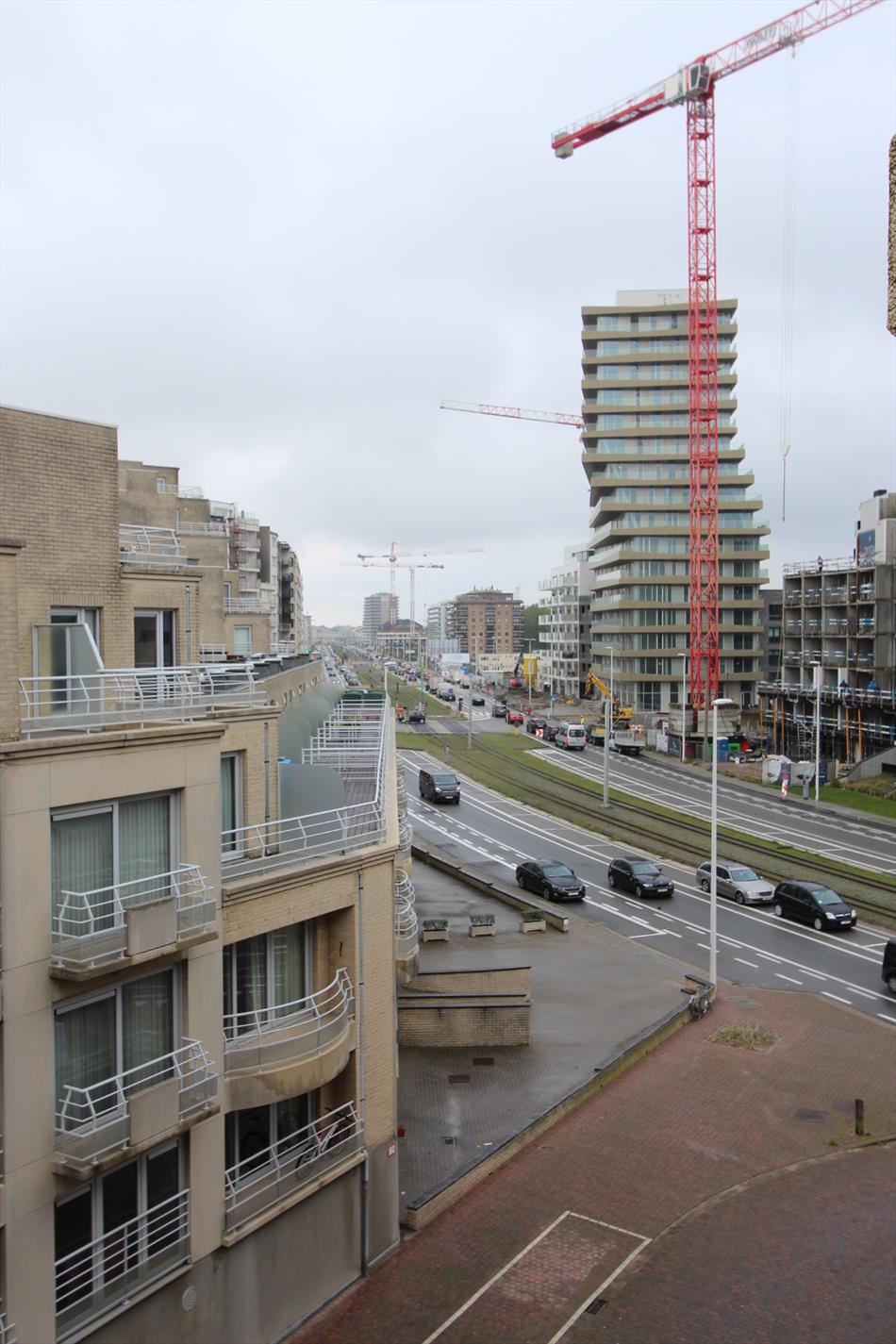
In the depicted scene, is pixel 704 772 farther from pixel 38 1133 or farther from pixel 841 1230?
pixel 38 1133

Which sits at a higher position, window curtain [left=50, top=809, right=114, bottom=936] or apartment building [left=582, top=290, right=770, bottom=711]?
apartment building [left=582, top=290, right=770, bottom=711]

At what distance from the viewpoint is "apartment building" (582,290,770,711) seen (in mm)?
102938

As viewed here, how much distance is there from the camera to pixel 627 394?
106062mm

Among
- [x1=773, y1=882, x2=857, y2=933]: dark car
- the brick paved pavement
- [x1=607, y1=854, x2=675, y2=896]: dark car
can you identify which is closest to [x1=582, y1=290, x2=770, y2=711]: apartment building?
[x1=607, y1=854, x2=675, y2=896]: dark car

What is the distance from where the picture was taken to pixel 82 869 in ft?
35.0

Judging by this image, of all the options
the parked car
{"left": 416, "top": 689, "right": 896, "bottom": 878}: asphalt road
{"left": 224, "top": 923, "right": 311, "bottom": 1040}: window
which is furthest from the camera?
{"left": 416, "top": 689, "right": 896, "bottom": 878}: asphalt road

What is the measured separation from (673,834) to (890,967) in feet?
71.0

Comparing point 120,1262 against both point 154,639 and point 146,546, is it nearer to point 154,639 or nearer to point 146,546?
point 154,639

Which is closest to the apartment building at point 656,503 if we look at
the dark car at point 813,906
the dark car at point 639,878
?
the dark car at point 639,878

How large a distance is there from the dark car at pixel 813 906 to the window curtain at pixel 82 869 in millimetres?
28079

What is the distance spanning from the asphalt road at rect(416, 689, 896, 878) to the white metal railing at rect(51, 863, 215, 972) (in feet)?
120

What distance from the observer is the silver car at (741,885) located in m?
36.8

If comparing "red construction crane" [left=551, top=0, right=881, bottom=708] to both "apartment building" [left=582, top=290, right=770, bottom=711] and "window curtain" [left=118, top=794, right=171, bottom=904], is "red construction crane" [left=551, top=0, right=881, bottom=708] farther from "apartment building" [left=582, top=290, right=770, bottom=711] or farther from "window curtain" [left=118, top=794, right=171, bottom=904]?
"window curtain" [left=118, top=794, right=171, bottom=904]

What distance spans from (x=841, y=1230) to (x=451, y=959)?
1194 centimetres
